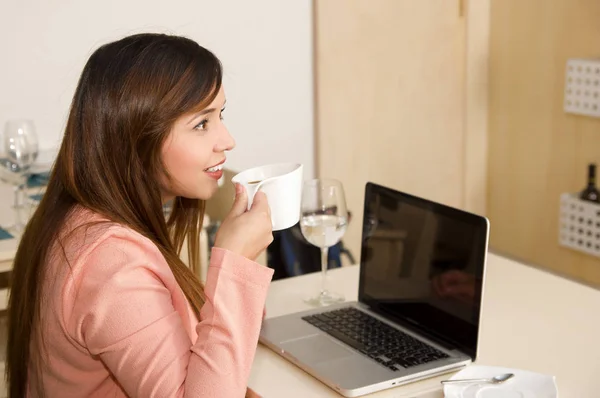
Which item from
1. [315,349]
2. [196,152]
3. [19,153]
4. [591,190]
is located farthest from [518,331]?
[591,190]

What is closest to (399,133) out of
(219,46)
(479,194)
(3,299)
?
(479,194)

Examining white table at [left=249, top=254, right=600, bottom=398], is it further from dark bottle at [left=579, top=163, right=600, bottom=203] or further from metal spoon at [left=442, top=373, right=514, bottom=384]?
dark bottle at [left=579, top=163, right=600, bottom=203]

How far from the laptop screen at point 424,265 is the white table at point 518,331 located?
95mm

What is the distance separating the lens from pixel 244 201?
1.32m

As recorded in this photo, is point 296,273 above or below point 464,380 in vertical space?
below

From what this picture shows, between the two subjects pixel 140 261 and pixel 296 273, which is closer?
pixel 140 261

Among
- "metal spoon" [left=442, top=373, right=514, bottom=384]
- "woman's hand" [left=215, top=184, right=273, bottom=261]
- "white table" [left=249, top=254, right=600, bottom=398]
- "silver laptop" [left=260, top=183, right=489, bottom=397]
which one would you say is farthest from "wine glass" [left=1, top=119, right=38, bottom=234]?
"metal spoon" [left=442, top=373, right=514, bottom=384]

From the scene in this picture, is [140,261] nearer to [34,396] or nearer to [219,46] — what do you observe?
[34,396]

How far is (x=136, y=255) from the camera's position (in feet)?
3.95

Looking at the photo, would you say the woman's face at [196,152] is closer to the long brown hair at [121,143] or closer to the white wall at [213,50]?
the long brown hair at [121,143]

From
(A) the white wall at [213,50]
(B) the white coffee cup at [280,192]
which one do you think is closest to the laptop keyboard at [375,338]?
(B) the white coffee cup at [280,192]

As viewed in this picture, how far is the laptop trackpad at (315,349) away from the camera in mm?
1437

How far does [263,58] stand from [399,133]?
2.07 feet

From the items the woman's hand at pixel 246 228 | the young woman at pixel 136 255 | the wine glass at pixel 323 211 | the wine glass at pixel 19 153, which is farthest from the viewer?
the wine glass at pixel 19 153
